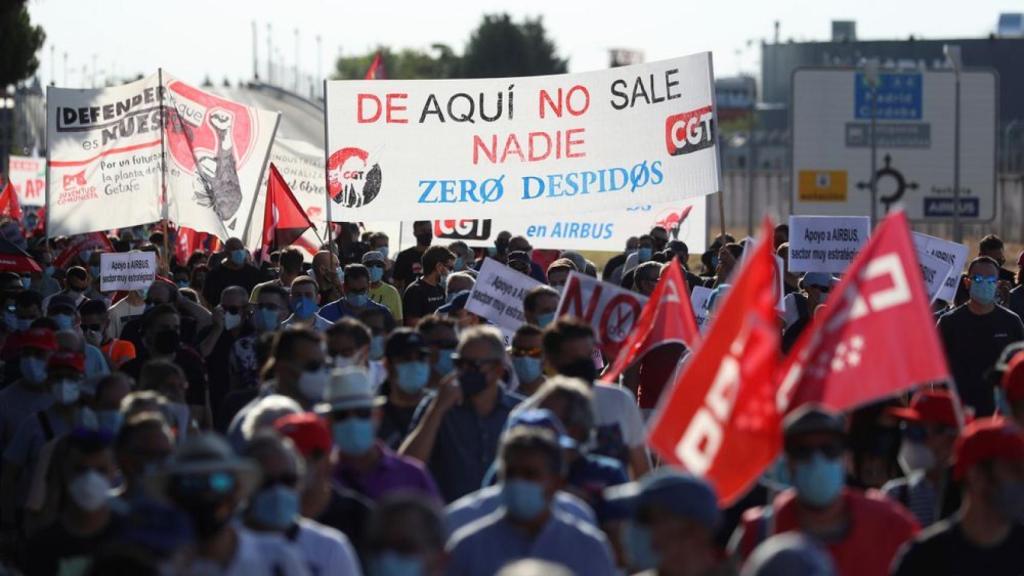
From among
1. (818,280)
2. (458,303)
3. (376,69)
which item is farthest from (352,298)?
(376,69)

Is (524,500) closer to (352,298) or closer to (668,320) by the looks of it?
(668,320)

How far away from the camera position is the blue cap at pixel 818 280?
559 inches

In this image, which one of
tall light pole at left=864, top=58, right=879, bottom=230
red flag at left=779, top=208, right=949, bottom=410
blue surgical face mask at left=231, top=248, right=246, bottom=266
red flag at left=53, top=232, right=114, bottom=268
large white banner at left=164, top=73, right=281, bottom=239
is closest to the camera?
red flag at left=779, top=208, right=949, bottom=410

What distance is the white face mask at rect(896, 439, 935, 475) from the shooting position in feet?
24.1

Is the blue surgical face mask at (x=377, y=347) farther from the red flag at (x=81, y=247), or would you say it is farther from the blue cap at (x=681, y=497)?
the red flag at (x=81, y=247)

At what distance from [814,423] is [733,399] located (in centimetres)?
25

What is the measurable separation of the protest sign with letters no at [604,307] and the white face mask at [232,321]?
98.6 inches

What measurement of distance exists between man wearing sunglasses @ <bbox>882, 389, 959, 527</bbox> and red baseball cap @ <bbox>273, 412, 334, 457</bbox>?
1.98 m

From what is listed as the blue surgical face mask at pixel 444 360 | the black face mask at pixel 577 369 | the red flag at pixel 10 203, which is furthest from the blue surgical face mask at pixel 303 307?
the red flag at pixel 10 203

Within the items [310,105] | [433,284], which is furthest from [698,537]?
[310,105]

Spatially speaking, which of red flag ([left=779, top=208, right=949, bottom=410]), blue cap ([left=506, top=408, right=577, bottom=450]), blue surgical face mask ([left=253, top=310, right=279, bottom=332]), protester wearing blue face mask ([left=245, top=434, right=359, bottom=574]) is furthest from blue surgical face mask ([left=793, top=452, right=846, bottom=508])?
blue surgical face mask ([left=253, top=310, right=279, bottom=332])

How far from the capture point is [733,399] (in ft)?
20.8

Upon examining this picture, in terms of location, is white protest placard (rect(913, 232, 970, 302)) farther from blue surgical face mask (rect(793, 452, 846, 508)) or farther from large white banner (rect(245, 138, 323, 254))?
large white banner (rect(245, 138, 323, 254))

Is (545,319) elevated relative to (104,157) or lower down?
lower down
